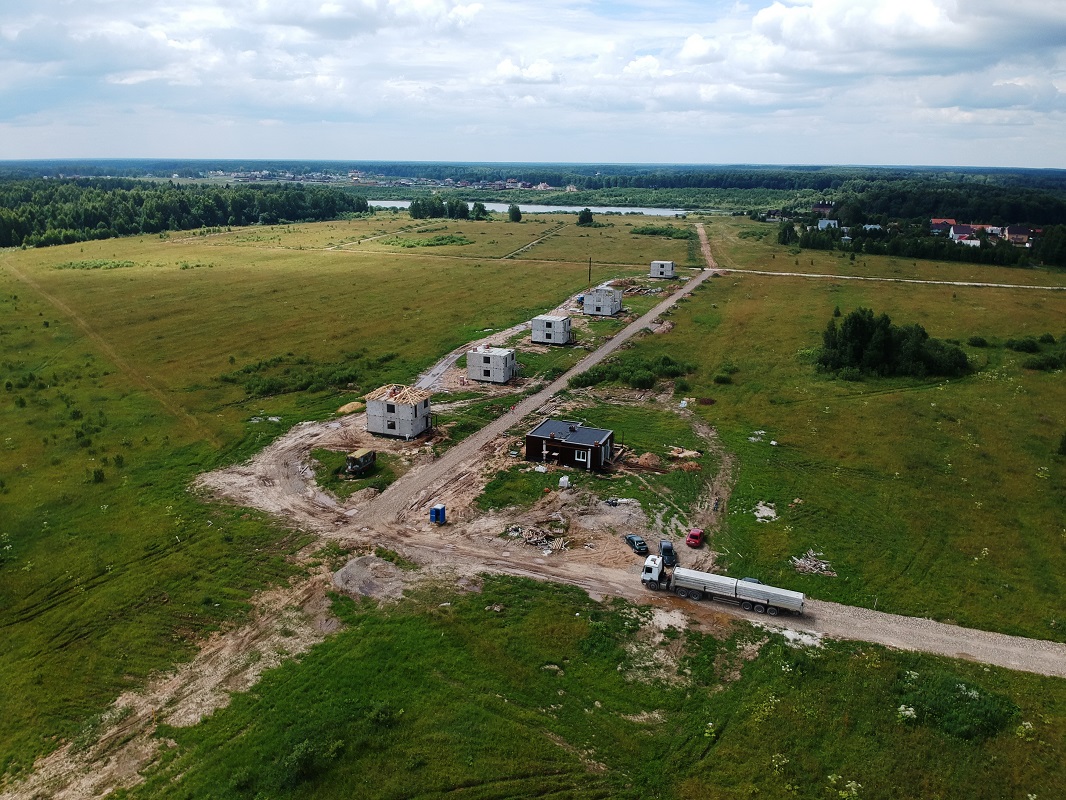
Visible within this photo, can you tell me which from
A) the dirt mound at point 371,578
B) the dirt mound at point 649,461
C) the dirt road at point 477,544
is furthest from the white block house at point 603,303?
the dirt mound at point 371,578

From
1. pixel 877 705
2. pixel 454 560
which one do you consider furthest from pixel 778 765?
pixel 454 560

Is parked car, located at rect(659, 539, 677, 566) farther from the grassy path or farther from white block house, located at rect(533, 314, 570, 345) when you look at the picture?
white block house, located at rect(533, 314, 570, 345)

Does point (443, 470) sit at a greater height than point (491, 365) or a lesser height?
lesser

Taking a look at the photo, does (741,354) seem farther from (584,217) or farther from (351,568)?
(584,217)

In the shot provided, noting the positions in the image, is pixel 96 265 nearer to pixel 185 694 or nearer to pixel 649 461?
pixel 649 461

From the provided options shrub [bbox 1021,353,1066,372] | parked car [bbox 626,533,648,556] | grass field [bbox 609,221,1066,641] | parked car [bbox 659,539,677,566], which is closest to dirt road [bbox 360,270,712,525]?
parked car [bbox 626,533,648,556]

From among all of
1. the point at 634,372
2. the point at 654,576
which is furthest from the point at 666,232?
the point at 654,576

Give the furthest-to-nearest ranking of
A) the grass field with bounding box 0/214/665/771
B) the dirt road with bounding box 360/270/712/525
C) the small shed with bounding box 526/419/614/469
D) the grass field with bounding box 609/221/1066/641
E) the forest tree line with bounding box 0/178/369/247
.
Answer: the forest tree line with bounding box 0/178/369/247
the small shed with bounding box 526/419/614/469
the dirt road with bounding box 360/270/712/525
the grass field with bounding box 609/221/1066/641
the grass field with bounding box 0/214/665/771
